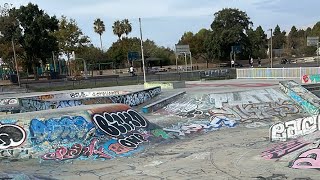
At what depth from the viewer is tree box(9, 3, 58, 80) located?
61.8 m

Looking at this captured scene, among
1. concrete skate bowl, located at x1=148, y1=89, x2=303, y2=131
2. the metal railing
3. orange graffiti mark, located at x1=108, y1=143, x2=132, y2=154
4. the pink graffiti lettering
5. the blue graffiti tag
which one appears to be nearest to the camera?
the pink graffiti lettering

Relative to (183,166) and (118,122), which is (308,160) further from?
(118,122)

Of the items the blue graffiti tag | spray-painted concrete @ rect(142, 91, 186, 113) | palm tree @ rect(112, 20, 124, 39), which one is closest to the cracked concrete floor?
the blue graffiti tag

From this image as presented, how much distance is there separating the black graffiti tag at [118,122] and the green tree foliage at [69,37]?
64.5 m

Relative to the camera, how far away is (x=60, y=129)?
16312 millimetres

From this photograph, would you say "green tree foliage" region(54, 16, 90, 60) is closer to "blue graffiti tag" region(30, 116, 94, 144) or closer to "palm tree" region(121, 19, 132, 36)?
"palm tree" region(121, 19, 132, 36)

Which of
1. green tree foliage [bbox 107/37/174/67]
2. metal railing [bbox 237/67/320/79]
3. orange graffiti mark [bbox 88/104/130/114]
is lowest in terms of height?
orange graffiti mark [bbox 88/104/130/114]

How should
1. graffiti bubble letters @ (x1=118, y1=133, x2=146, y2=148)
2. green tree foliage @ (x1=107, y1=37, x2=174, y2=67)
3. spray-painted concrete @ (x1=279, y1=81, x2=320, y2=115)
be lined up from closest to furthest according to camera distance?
1. graffiti bubble letters @ (x1=118, y1=133, x2=146, y2=148)
2. spray-painted concrete @ (x1=279, y1=81, x2=320, y2=115)
3. green tree foliage @ (x1=107, y1=37, x2=174, y2=67)

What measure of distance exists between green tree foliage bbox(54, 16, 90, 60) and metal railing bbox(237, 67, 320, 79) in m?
43.9

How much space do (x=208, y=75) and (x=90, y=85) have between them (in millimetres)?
16296

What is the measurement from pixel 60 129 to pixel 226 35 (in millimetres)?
81610

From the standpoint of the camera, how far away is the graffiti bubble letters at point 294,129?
16.4 meters

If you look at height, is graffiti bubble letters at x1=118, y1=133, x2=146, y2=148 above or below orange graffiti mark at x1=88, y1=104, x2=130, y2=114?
below

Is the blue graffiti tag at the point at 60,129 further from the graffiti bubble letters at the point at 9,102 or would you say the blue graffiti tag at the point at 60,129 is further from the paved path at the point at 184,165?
the graffiti bubble letters at the point at 9,102
